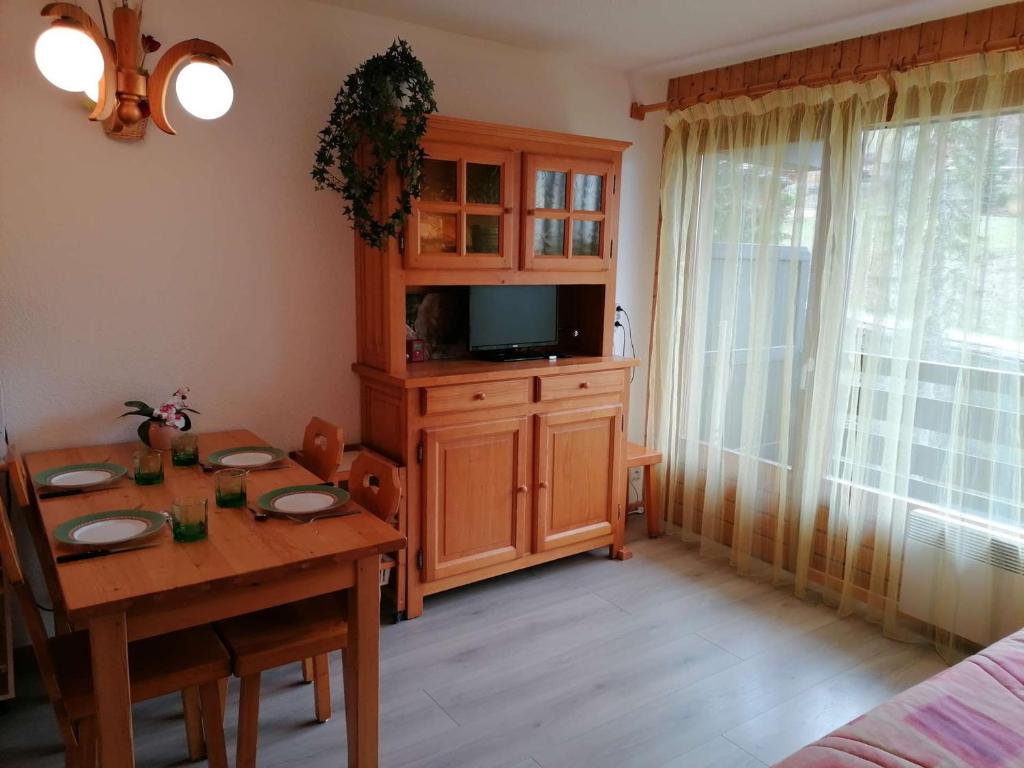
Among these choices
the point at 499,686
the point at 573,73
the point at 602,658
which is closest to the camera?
the point at 499,686

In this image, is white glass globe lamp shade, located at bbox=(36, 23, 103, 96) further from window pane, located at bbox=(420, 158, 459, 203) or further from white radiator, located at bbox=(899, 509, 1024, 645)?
white radiator, located at bbox=(899, 509, 1024, 645)

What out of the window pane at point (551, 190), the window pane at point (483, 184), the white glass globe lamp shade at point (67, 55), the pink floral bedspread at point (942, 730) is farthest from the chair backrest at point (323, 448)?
the pink floral bedspread at point (942, 730)

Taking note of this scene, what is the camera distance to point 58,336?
259 centimetres

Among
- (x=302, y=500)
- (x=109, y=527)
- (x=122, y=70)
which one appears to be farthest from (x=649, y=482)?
(x=122, y=70)

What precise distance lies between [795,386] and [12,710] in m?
3.25

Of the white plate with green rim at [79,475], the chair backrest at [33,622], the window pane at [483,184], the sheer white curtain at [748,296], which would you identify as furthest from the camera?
the sheer white curtain at [748,296]

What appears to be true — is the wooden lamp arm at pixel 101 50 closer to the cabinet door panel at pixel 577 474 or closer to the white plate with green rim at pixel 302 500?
the white plate with green rim at pixel 302 500

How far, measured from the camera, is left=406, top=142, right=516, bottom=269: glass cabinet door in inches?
116

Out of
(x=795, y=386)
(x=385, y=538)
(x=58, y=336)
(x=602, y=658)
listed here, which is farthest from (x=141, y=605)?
(x=795, y=386)

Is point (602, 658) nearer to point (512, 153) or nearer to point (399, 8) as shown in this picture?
point (512, 153)

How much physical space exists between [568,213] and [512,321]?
557 mm

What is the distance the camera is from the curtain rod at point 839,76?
262 centimetres

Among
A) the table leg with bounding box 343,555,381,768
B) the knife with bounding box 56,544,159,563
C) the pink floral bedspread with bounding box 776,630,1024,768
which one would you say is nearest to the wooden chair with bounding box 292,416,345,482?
the table leg with bounding box 343,555,381,768

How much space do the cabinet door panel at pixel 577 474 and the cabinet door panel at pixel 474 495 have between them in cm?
11
